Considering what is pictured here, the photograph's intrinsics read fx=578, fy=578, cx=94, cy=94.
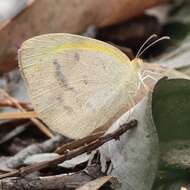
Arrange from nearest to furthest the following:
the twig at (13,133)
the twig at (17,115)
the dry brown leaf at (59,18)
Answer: the twig at (13,133)
the twig at (17,115)
the dry brown leaf at (59,18)

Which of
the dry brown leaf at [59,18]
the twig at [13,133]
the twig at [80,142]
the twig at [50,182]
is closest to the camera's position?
the twig at [50,182]

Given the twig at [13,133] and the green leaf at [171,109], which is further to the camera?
the twig at [13,133]

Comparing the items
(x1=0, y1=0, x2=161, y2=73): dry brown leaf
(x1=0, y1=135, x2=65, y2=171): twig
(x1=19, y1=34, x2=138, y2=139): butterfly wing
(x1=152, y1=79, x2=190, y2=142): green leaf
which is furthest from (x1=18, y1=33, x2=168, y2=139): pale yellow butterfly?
(x1=0, y1=0, x2=161, y2=73): dry brown leaf

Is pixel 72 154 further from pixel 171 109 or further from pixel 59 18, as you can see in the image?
pixel 59 18

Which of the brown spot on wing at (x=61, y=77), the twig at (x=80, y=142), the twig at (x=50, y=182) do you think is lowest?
the twig at (x=80, y=142)

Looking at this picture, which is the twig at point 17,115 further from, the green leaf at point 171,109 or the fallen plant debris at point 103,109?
the green leaf at point 171,109

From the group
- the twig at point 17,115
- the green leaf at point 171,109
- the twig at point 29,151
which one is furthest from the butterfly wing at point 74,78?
the twig at point 17,115

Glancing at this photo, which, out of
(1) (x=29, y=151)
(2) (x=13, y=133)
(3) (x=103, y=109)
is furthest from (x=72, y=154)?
(2) (x=13, y=133)
